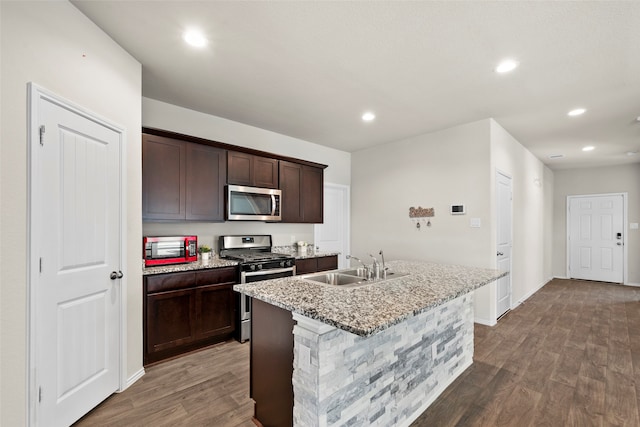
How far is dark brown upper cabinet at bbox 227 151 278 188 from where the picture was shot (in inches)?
143

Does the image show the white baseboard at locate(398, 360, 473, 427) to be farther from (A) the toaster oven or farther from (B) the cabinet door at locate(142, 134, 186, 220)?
(B) the cabinet door at locate(142, 134, 186, 220)

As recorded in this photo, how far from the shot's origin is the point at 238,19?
2.03 metres

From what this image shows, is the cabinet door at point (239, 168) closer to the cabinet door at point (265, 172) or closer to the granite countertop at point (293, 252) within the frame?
the cabinet door at point (265, 172)

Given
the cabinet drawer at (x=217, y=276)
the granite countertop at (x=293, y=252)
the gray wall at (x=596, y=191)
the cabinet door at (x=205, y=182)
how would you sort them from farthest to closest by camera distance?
the gray wall at (x=596, y=191), the granite countertop at (x=293, y=252), the cabinet door at (x=205, y=182), the cabinet drawer at (x=217, y=276)

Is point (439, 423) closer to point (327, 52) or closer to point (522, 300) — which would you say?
point (327, 52)

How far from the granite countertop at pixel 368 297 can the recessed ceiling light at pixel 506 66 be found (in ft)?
5.79

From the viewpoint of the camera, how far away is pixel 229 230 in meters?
3.94

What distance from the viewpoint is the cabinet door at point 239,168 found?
11.8 feet

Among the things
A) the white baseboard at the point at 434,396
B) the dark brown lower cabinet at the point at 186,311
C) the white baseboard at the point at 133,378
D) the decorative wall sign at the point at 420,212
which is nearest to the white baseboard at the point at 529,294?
the decorative wall sign at the point at 420,212

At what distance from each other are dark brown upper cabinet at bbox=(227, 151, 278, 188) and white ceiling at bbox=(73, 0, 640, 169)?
0.55m

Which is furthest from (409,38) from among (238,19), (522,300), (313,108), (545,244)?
(545,244)

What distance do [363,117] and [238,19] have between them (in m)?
2.18

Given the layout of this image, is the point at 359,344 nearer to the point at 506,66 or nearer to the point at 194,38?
the point at 194,38

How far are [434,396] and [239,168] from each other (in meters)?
3.04
